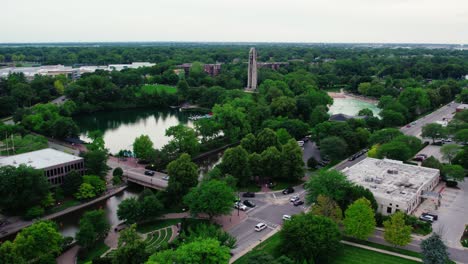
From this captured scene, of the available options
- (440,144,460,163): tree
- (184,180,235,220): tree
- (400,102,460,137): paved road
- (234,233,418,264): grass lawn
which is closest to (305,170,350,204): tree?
(234,233,418,264): grass lawn

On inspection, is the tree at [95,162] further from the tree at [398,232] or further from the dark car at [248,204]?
the tree at [398,232]

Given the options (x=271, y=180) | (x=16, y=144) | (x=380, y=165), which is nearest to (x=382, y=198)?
(x=380, y=165)

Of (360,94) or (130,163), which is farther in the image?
(360,94)

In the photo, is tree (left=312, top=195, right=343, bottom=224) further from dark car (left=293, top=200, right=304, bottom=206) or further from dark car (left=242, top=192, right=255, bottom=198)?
dark car (left=242, top=192, right=255, bottom=198)

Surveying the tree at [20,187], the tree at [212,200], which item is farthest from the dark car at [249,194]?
the tree at [20,187]

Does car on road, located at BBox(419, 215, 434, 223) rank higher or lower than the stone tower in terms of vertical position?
lower

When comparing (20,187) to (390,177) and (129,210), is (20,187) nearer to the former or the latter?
(129,210)

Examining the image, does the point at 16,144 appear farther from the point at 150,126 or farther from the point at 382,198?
the point at 382,198
